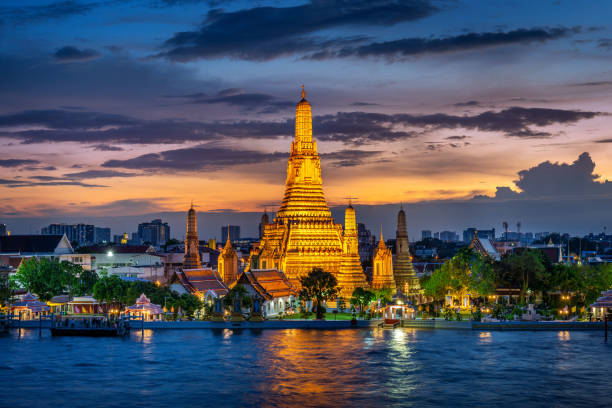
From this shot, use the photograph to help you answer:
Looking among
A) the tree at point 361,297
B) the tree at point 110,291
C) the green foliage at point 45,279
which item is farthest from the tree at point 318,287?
the green foliage at point 45,279

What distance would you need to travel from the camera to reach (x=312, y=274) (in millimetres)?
84688

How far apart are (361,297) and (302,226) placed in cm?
1657

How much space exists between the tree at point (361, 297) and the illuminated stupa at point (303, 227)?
587 centimetres

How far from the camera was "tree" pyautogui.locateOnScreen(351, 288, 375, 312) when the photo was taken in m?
86.6

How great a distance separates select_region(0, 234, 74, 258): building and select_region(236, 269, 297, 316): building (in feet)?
115

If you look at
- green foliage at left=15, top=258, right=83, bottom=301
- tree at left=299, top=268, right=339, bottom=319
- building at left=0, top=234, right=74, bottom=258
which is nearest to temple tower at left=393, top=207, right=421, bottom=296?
tree at left=299, top=268, right=339, bottom=319

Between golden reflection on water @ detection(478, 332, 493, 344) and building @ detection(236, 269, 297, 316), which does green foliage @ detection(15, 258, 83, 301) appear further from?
golden reflection on water @ detection(478, 332, 493, 344)

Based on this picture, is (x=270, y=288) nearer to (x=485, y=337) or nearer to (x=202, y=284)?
(x=202, y=284)

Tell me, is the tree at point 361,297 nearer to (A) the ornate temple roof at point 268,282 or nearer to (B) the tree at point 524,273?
(A) the ornate temple roof at point 268,282

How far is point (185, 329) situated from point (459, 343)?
26.2 meters

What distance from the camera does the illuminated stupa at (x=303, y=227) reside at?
9794 cm

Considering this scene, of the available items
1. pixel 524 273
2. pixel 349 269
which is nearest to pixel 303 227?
pixel 349 269

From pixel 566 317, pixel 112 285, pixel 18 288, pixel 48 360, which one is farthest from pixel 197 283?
pixel 566 317

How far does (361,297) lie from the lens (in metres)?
86.8
